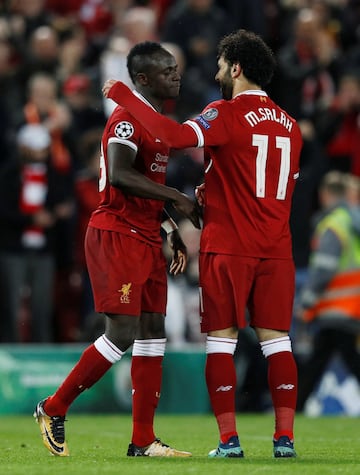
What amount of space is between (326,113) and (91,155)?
2.82 meters

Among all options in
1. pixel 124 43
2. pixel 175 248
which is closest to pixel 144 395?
pixel 175 248

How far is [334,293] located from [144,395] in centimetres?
561

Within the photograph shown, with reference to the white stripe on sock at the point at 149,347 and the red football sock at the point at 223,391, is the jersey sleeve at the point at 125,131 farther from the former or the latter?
the red football sock at the point at 223,391

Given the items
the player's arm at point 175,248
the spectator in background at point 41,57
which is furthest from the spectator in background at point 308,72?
the player's arm at point 175,248

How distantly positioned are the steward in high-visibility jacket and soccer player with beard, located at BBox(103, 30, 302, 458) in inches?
204

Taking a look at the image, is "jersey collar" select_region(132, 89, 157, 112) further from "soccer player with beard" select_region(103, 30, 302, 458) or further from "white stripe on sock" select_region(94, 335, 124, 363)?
"white stripe on sock" select_region(94, 335, 124, 363)

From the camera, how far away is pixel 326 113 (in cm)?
1528

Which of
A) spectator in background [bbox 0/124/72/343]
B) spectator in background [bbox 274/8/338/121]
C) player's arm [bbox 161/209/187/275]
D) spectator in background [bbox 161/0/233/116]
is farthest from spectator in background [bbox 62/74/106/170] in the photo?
player's arm [bbox 161/209/187/275]

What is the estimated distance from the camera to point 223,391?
7.57 m

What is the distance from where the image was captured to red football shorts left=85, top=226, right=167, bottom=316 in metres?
7.66

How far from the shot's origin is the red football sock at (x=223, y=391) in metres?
7.55

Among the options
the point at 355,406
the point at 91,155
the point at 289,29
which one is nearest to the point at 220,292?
the point at 355,406

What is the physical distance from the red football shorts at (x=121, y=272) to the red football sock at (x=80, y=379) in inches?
11.1

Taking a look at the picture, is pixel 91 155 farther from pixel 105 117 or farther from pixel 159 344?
pixel 159 344
